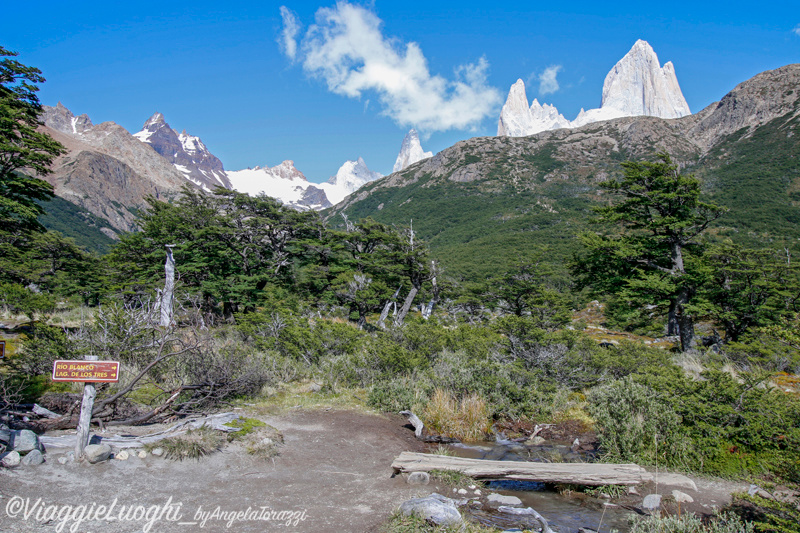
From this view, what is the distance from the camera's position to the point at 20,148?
12.5m

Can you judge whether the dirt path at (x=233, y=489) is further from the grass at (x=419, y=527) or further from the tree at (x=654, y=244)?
the tree at (x=654, y=244)

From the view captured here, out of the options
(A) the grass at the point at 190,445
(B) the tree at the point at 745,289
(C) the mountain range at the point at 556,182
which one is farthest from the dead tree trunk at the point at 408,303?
(C) the mountain range at the point at 556,182

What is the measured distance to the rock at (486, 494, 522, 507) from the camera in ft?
16.2

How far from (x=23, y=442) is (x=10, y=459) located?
0.31 m

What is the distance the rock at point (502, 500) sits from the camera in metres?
4.93

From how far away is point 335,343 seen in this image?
12.4 meters

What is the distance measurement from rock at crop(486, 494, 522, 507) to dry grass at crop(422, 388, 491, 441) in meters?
2.96

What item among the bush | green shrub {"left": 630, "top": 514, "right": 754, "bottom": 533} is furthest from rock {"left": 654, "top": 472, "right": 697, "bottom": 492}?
green shrub {"left": 630, "top": 514, "right": 754, "bottom": 533}

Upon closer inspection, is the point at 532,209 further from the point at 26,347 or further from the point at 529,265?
the point at 26,347

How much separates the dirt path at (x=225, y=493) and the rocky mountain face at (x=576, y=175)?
4726 centimetres

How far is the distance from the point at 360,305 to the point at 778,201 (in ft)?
254

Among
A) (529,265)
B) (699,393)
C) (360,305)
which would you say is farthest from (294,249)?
(699,393)

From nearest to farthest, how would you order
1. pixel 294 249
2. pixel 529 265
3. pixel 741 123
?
pixel 529 265 < pixel 294 249 < pixel 741 123

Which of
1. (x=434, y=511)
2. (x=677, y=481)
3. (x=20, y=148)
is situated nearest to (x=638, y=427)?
(x=677, y=481)
